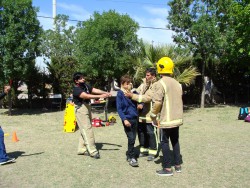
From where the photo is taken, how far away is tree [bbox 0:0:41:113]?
13.8m

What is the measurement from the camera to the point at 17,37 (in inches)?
549

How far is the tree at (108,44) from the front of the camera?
14.0 m

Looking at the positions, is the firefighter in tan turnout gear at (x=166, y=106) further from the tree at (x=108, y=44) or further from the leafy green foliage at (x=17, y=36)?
the leafy green foliage at (x=17, y=36)

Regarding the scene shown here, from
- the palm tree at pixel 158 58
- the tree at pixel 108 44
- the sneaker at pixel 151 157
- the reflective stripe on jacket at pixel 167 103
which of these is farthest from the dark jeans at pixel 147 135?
the tree at pixel 108 44

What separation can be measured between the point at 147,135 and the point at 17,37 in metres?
9.05

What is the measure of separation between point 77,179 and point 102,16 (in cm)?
999

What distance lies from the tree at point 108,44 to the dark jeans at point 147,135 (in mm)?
7346

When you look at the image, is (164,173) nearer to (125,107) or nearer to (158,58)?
(125,107)

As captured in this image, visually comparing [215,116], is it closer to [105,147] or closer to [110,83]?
[110,83]

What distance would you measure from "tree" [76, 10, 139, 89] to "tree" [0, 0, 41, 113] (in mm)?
2051

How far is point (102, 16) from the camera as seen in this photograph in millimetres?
14414

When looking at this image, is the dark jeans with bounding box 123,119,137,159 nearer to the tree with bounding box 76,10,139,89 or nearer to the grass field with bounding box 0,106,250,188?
the grass field with bounding box 0,106,250,188

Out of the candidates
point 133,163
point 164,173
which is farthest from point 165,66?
point 133,163

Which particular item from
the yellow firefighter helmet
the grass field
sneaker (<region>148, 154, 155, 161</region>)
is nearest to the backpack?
the grass field
